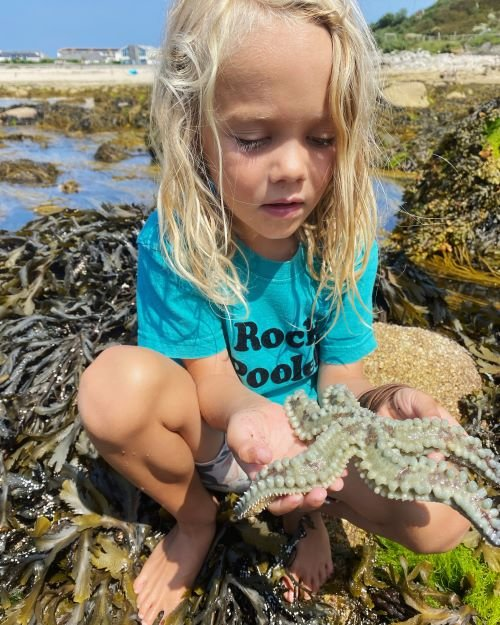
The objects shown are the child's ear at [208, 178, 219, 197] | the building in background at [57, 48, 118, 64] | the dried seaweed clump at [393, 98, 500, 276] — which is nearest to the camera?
the child's ear at [208, 178, 219, 197]

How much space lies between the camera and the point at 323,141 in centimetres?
183

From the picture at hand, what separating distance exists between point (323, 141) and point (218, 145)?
341 mm

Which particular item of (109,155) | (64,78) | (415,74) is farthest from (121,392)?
(64,78)

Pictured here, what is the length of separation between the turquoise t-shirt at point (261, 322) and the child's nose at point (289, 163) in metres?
0.45

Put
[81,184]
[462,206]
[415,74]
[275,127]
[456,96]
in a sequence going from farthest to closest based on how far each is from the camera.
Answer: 1. [415,74]
2. [456,96]
3. [81,184]
4. [462,206]
5. [275,127]

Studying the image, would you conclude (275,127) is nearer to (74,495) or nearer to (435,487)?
(435,487)

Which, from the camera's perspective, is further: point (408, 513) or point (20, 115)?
point (20, 115)

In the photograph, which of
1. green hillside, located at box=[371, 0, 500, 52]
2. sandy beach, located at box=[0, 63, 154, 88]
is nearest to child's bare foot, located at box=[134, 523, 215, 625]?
sandy beach, located at box=[0, 63, 154, 88]

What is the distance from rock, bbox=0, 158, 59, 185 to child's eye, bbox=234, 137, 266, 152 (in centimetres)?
638

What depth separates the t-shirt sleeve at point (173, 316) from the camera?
6.77 ft

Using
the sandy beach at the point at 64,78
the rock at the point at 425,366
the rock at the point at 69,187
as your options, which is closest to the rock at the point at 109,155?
the rock at the point at 69,187

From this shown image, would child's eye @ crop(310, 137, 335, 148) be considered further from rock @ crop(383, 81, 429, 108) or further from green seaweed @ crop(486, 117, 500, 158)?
rock @ crop(383, 81, 429, 108)

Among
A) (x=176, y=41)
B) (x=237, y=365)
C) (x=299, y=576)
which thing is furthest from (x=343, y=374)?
(x=176, y=41)

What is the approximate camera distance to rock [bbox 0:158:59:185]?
755cm
